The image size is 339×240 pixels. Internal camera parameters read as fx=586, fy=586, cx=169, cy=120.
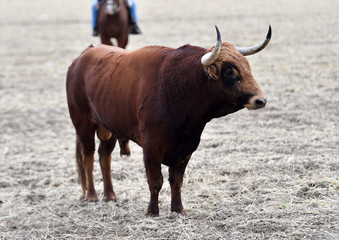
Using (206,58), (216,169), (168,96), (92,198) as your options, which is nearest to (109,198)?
(92,198)

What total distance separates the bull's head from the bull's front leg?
878mm

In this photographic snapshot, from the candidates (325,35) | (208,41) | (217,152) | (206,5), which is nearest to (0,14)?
(206,5)

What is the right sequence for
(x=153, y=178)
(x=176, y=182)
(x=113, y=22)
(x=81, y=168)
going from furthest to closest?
(x=113, y=22)
(x=81, y=168)
(x=176, y=182)
(x=153, y=178)

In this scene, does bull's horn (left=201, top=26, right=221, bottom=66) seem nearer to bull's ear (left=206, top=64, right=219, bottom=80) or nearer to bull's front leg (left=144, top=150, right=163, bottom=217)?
bull's ear (left=206, top=64, right=219, bottom=80)

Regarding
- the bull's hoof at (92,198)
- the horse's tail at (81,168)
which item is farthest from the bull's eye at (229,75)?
the horse's tail at (81,168)

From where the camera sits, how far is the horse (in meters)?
13.7

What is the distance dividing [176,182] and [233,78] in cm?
131

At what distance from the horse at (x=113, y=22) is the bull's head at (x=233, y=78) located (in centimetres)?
898

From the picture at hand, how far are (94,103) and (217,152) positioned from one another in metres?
2.45

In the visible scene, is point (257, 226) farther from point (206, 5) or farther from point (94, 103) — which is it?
point (206, 5)

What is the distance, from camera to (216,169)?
721cm

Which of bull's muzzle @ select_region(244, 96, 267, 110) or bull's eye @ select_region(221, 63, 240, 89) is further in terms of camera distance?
bull's eye @ select_region(221, 63, 240, 89)

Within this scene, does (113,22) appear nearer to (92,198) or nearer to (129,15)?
(129,15)

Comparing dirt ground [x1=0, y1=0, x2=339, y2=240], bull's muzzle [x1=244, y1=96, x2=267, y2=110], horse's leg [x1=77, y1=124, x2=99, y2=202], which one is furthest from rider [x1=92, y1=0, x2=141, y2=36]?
bull's muzzle [x1=244, y1=96, x2=267, y2=110]
